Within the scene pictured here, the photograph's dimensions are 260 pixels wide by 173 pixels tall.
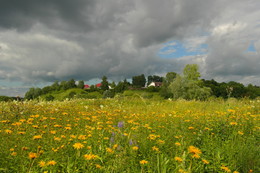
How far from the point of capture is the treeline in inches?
1566

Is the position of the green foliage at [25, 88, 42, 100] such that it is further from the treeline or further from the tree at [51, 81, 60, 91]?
the tree at [51, 81, 60, 91]

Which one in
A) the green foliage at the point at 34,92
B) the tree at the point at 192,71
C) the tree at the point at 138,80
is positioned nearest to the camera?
the tree at the point at 192,71

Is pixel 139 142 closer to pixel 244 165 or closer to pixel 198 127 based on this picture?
pixel 244 165

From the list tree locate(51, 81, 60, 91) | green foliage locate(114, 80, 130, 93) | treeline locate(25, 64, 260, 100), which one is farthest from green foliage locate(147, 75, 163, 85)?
tree locate(51, 81, 60, 91)

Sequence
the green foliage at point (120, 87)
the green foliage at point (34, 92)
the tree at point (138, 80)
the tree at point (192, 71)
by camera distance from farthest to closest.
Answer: the tree at point (138, 80) < the green foliage at point (120, 87) < the green foliage at point (34, 92) < the tree at point (192, 71)

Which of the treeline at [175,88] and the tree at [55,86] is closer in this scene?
the treeline at [175,88]

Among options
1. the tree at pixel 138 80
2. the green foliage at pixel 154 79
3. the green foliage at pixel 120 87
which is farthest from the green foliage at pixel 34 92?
the green foliage at pixel 154 79

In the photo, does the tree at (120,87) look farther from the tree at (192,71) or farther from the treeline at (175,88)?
the tree at (192,71)

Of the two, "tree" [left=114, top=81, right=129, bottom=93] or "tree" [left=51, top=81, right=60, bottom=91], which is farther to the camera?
"tree" [left=51, top=81, right=60, bottom=91]

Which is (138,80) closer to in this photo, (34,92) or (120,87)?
(120,87)

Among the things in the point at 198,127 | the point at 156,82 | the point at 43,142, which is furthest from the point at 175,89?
the point at 156,82

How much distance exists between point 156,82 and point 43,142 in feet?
322

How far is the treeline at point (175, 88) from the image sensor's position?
39.8 m

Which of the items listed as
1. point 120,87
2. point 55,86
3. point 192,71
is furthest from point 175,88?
point 55,86
